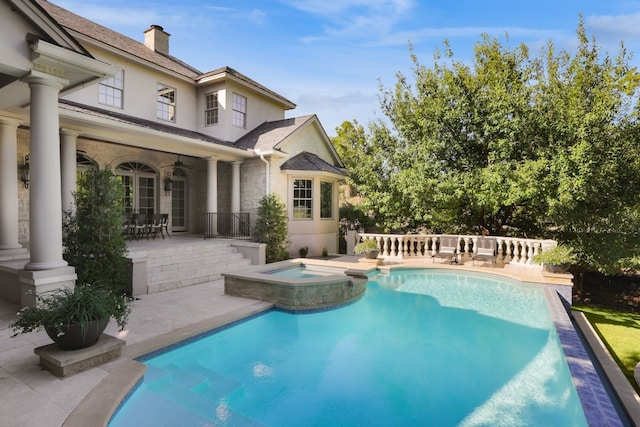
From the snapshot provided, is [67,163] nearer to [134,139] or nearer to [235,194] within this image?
[134,139]

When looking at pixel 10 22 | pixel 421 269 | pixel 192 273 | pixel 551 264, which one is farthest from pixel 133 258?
pixel 551 264

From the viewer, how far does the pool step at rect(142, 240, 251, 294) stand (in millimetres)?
9680

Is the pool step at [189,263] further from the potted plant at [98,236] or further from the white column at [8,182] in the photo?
the white column at [8,182]

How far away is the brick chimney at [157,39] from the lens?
16.9m

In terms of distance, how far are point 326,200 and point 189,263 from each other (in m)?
8.01

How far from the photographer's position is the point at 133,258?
859cm

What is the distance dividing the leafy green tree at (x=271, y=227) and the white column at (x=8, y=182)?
7.30 m

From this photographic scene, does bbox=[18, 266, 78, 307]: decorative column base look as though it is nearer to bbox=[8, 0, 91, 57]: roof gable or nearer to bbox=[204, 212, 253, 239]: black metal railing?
bbox=[8, 0, 91, 57]: roof gable

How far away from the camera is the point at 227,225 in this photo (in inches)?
619

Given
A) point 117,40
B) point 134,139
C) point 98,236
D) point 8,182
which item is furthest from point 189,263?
point 117,40

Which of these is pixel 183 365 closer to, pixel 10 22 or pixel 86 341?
pixel 86 341

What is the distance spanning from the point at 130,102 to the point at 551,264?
16.1 metres

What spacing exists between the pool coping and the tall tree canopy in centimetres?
796

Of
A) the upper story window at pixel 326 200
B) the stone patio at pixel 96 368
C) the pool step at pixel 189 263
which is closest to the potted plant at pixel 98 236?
the stone patio at pixel 96 368
